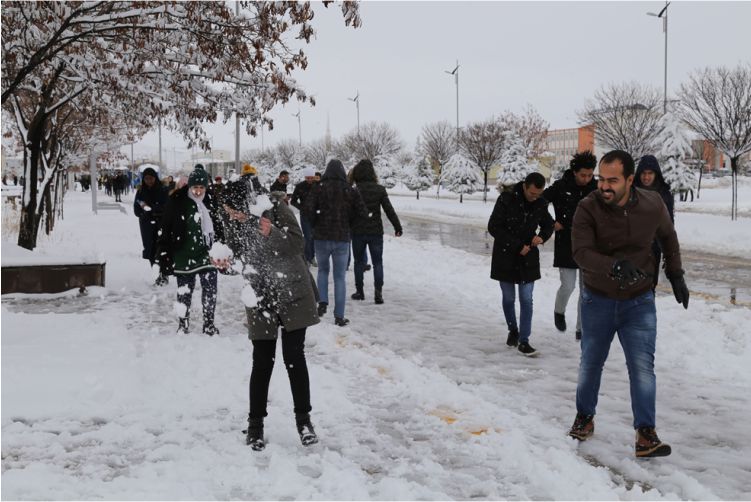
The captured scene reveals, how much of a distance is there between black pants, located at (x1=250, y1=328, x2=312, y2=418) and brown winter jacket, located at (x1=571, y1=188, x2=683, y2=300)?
6.73 feet

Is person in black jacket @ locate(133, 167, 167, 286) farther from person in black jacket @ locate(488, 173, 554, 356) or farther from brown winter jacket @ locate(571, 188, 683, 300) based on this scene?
brown winter jacket @ locate(571, 188, 683, 300)

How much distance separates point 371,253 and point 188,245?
3.12 m

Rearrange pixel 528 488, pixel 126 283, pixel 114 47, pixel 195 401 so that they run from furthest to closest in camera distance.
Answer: pixel 126 283, pixel 114 47, pixel 195 401, pixel 528 488

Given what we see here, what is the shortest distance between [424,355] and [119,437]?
11.0 ft

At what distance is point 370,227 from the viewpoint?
9.89 m

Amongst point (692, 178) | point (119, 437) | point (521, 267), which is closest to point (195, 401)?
point (119, 437)

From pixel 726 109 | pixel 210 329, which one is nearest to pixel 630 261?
pixel 210 329

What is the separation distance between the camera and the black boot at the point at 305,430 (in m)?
4.61

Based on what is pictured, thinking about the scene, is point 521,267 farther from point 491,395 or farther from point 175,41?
point 175,41

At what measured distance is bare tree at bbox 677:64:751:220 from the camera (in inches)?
1058

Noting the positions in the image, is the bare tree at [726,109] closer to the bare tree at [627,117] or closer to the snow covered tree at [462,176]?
the bare tree at [627,117]

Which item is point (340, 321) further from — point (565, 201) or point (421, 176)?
point (421, 176)

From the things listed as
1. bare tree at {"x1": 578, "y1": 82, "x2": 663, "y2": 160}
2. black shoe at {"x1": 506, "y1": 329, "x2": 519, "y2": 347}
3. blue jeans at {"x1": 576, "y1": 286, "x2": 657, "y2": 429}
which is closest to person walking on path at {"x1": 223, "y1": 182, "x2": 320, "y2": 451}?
blue jeans at {"x1": 576, "y1": 286, "x2": 657, "y2": 429}

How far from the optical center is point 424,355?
7133 millimetres
